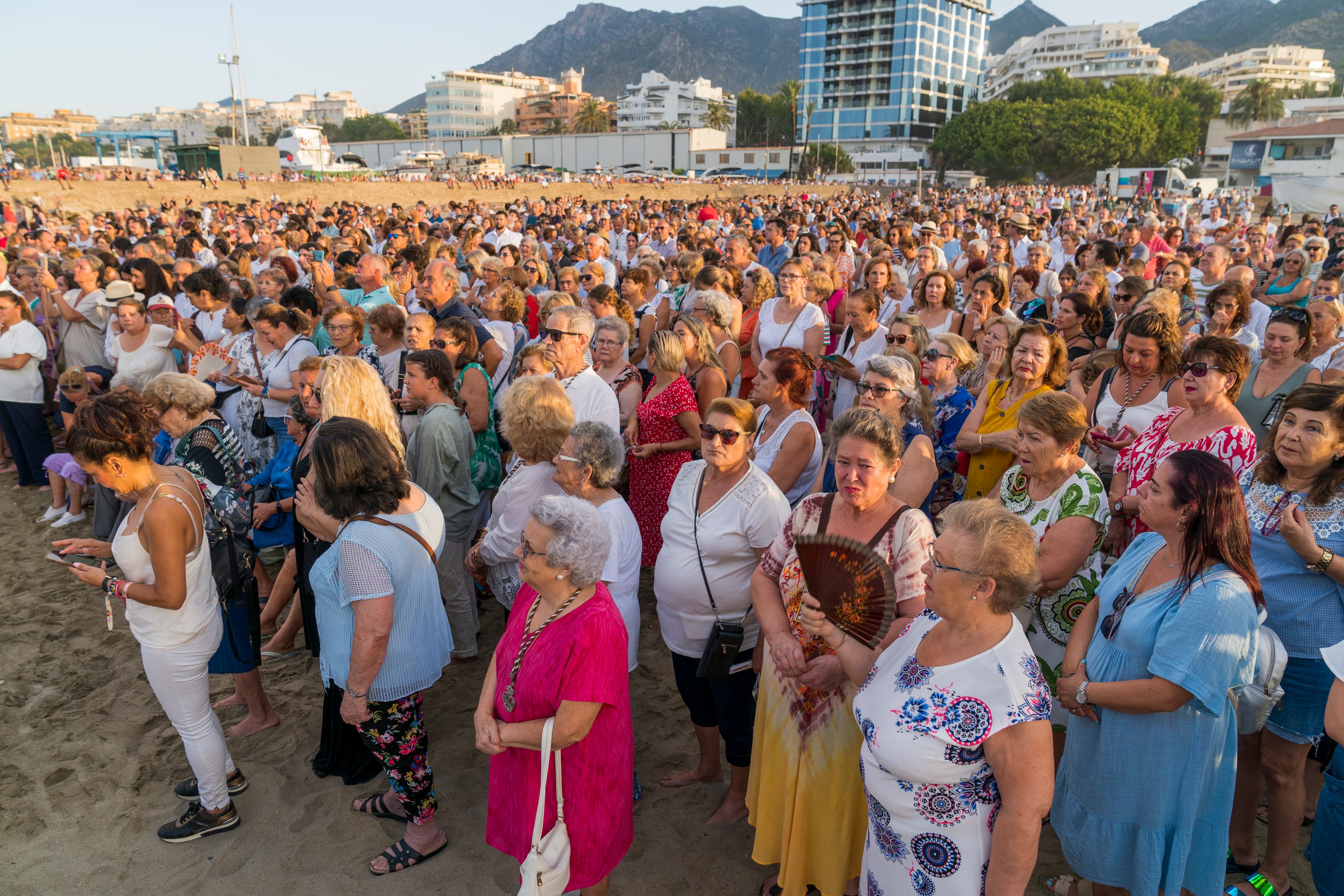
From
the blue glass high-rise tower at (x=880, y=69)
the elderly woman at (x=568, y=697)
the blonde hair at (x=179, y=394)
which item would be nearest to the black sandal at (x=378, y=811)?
the elderly woman at (x=568, y=697)

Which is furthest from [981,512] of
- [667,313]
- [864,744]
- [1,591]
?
[1,591]

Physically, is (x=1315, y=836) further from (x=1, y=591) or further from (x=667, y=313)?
(x=1, y=591)

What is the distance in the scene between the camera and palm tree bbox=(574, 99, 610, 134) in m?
105

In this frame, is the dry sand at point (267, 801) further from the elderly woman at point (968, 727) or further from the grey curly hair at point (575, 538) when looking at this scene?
the grey curly hair at point (575, 538)

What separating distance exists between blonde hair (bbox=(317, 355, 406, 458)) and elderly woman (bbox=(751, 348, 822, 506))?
1.66 metres

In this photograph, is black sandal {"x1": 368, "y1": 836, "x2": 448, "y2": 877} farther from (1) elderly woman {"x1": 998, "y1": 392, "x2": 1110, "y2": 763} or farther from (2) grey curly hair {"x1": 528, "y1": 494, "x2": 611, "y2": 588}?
(1) elderly woman {"x1": 998, "y1": 392, "x2": 1110, "y2": 763}

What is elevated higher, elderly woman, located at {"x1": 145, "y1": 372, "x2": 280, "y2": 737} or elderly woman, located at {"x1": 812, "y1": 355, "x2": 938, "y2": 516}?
elderly woman, located at {"x1": 812, "y1": 355, "x2": 938, "y2": 516}

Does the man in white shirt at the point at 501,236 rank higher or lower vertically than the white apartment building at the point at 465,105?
lower

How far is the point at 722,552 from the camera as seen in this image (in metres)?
2.79

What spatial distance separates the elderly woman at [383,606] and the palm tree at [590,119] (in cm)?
10915

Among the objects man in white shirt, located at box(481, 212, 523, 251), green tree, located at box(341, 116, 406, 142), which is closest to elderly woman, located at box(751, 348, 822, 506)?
man in white shirt, located at box(481, 212, 523, 251)

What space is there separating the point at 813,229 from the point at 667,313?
7.24 meters

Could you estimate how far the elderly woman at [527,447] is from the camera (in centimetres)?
337

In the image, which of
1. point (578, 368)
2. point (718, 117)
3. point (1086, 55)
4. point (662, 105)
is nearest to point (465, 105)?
point (662, 105)
